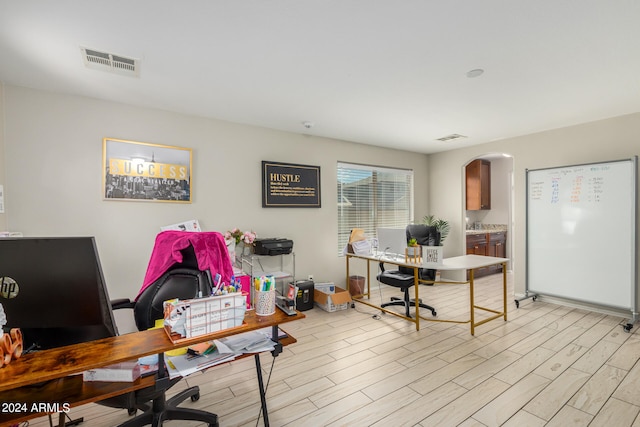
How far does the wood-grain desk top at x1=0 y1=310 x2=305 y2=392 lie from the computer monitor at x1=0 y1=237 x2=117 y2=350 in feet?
0.35

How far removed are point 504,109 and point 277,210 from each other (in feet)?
9.87

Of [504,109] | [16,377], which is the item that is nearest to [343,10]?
[16,377]

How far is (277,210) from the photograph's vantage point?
13.5 ft

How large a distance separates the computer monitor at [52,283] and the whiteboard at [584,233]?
4961 mm

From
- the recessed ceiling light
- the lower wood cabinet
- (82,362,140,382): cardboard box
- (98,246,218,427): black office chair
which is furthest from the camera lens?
the lower wood cabinet

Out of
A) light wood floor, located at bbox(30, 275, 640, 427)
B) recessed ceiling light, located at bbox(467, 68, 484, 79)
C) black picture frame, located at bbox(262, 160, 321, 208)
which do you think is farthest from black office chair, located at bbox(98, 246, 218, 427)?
recessed ceiling light, located at bbox(467, 68, 484, 79)

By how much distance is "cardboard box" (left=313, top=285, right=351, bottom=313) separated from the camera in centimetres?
400

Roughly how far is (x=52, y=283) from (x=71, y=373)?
302mm

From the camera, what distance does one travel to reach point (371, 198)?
525cm

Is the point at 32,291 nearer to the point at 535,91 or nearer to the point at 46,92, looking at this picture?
the point at 46,92

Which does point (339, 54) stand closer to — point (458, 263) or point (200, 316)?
point (200, 316)

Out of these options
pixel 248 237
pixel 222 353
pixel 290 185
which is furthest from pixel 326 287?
pixel 222 353

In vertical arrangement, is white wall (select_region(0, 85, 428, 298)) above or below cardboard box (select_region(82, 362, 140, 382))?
above

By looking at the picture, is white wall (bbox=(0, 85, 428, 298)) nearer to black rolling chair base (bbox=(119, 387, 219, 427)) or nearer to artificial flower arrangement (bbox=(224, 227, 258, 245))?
artificial flower arrangement (bbox=(224, 227, 258, 245))
